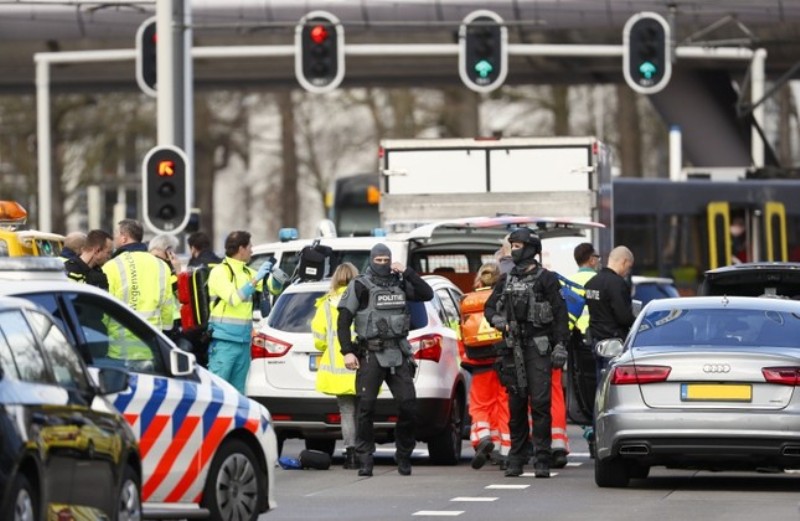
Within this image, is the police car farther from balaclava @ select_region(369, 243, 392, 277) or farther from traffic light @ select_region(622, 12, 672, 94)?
traffic light @ select_region(622, 12, 672, 94)

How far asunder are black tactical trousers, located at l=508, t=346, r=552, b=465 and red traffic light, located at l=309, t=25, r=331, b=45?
17.3 metres

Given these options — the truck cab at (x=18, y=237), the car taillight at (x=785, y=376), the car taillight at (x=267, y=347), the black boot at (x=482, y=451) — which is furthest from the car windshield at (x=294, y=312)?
the car taillight at (x=785, y=376)

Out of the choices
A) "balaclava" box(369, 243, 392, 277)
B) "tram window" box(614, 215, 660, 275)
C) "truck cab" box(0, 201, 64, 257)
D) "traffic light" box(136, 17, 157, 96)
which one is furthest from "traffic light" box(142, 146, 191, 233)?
"tram window" box(614, 215, 660, 275)

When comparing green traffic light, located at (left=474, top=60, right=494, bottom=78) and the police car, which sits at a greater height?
green traffic light, located at (left=474, top=60, right=494, bottom=78)

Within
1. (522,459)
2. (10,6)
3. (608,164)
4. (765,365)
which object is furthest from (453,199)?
(10,6)

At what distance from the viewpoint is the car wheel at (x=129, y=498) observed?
34.8 feet

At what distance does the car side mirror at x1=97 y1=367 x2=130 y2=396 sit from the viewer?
10.6 meters

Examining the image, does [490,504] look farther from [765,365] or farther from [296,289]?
[296,289]

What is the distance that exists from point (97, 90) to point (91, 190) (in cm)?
618

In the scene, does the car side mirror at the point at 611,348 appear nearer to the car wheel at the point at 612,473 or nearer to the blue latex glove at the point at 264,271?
the car wheel at the point at 612,473

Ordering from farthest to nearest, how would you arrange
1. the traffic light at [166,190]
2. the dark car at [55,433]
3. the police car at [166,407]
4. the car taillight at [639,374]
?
the traffic light at [166,190], the car taillight at [639,374], the police car at [166,407], the dark car at [55,433]

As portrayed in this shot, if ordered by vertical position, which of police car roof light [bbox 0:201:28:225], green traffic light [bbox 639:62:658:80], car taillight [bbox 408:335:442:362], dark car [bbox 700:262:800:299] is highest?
green traffic light [bbox 639:62:658:80]

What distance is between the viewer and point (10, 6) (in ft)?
145

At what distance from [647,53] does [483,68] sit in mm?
2353
